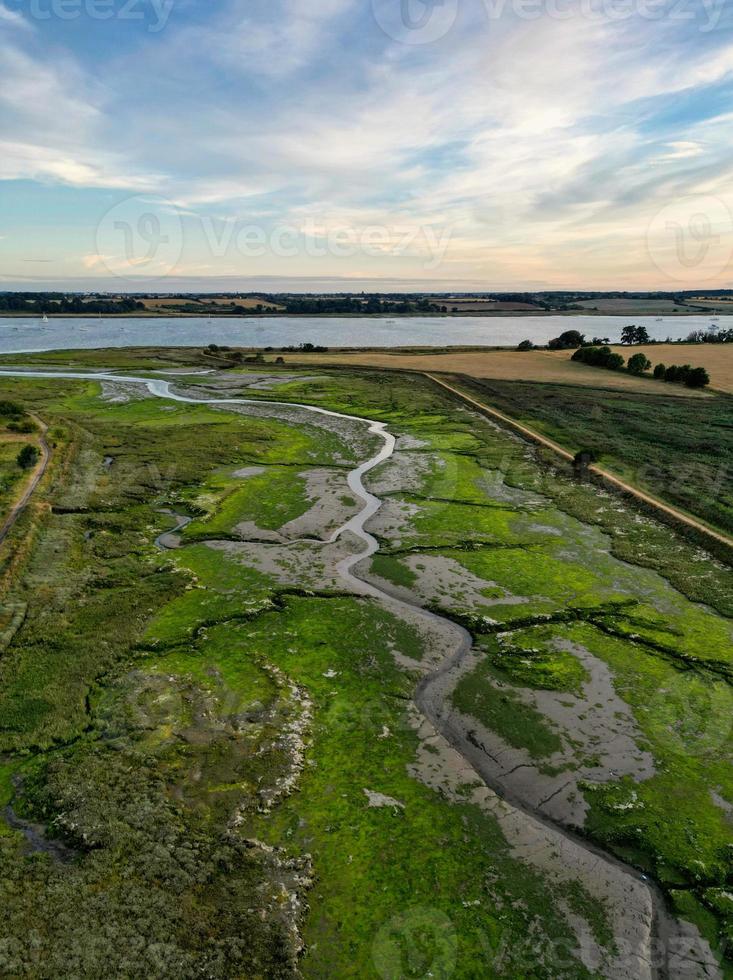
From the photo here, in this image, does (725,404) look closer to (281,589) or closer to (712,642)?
(712,642)

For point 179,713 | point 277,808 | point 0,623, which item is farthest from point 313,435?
point 277,808

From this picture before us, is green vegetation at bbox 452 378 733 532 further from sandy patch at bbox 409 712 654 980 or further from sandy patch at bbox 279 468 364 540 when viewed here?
sandy patch at bbox 409 712 654 980

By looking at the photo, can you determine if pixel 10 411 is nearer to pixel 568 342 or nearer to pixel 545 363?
pixel 545 363

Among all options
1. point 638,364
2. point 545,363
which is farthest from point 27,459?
point 638,364

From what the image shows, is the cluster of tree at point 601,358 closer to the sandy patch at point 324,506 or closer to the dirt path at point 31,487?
the sandy patch at point 324,506
